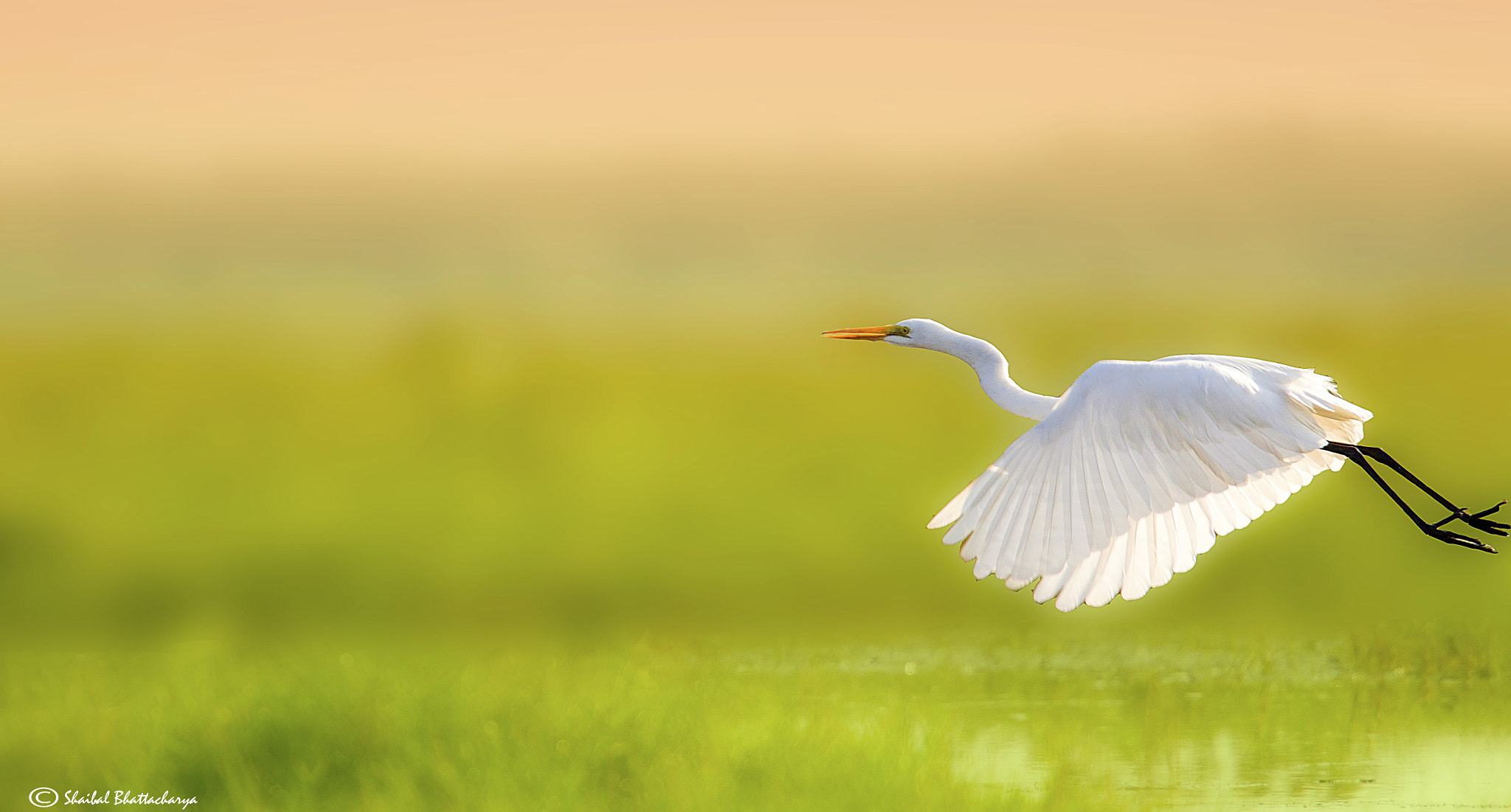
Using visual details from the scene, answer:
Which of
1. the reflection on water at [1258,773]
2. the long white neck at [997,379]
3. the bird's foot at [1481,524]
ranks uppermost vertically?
the long white neck at [997,379]

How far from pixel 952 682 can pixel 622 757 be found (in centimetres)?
292

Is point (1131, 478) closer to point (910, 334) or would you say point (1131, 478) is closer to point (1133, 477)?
point (1133, 477)

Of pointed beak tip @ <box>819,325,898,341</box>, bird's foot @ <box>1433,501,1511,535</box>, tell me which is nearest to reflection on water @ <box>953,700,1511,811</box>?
bird's foot @ <box>1433,501,1511,535</box>

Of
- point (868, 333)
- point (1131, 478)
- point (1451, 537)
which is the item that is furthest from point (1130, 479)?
point (1451, 537)

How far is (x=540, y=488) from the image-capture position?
12336 mm

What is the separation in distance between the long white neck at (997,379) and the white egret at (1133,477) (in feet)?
1.48

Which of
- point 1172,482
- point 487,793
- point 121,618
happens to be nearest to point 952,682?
point 487,793

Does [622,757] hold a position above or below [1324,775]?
above

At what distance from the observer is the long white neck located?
204 inches

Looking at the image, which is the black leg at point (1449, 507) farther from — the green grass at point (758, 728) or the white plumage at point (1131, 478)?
the green grass at point (758, 728)

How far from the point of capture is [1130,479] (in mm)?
4469

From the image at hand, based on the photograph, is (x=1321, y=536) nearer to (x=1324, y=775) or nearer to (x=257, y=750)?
(x=1324, y=775)

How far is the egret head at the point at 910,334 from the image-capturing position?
5.59 metres

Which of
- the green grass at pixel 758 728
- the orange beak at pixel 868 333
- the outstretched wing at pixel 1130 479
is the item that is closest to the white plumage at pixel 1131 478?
the outstretched wing at pixel 1130 479
